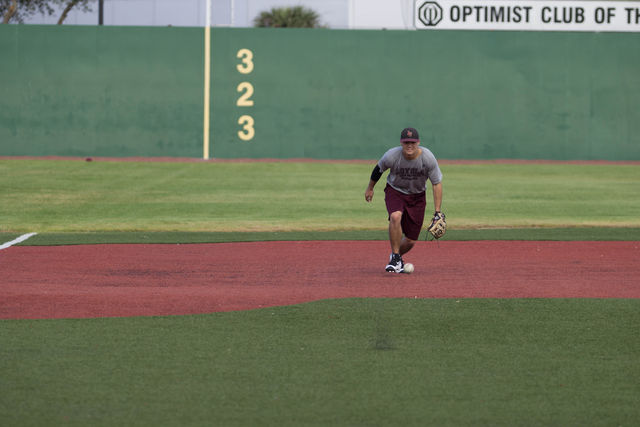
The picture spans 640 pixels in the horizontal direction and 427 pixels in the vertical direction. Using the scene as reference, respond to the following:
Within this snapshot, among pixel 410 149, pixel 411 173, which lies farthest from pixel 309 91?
pixel 410 149

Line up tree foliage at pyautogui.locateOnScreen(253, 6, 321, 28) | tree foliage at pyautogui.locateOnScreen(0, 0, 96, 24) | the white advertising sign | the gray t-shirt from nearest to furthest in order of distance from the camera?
the gray t-shirt < the white advertising sign < tree foliage at pyautogui.locateOnScreen(0, 0, 96, 24) < tree foliage at pyautogui.locateOnScreen(253, 6, 321, 28)

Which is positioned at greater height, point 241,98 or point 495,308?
point 241,98

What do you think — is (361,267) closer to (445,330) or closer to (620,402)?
(445,330)

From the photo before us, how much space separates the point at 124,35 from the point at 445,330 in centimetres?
2899

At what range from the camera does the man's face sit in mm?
10539

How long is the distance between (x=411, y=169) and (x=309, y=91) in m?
24.4

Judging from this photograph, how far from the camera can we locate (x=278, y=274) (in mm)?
11047

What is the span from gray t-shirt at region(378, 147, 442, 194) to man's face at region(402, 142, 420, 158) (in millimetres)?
135

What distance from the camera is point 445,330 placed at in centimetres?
784

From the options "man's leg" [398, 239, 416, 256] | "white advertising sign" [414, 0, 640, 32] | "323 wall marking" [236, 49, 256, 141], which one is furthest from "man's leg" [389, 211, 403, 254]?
"white advertising sign" [414, 0, 640, 32]

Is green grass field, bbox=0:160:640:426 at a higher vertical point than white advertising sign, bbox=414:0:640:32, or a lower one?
lower

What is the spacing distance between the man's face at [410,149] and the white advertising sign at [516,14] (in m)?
25.1

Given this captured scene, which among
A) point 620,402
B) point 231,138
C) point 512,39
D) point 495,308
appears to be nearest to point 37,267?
point 495,308

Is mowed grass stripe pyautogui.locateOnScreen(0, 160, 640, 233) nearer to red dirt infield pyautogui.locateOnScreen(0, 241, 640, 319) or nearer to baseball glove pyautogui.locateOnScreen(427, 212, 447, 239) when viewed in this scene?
red dirt infield pyautogui.locateOnScreen(0, 241, 640, 319)
